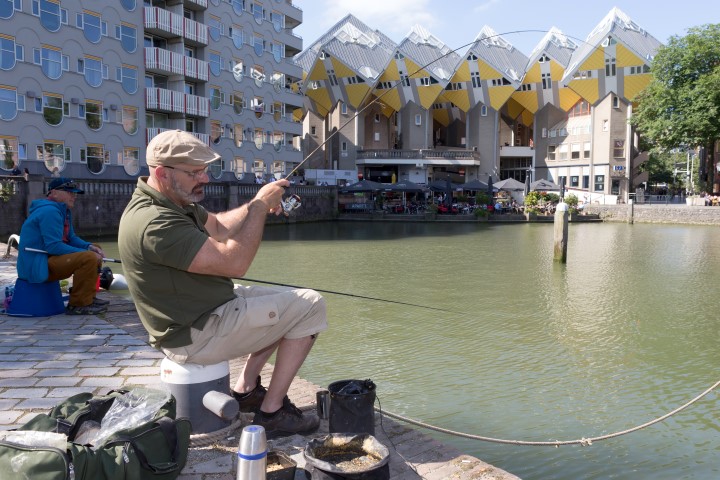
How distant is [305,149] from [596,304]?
57402 mm

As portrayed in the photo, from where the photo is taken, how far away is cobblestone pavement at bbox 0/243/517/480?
3.04m

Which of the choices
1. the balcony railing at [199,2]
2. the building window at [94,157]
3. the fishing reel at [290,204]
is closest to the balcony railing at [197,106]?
the balcony railing at [199,2]

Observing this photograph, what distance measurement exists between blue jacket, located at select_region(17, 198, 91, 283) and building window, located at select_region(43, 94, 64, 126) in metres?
23.4

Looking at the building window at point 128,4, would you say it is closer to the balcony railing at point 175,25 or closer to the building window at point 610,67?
the balcony railing at point 175,25

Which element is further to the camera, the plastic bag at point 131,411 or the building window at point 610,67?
the building window at point 610,67

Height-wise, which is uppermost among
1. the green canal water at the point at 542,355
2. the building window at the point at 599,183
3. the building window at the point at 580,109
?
the building window at the point at 580,109

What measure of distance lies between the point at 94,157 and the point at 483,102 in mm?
43295

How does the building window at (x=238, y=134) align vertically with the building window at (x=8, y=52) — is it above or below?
below

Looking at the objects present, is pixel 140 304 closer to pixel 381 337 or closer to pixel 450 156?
pixel 381 337

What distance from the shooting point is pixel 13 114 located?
83.0 feet

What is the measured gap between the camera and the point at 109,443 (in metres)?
2.52

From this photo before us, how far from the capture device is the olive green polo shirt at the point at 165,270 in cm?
294

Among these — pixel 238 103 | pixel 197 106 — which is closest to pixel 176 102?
pixel 197 106

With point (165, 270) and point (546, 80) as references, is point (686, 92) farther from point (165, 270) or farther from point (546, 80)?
point (165, 270)
